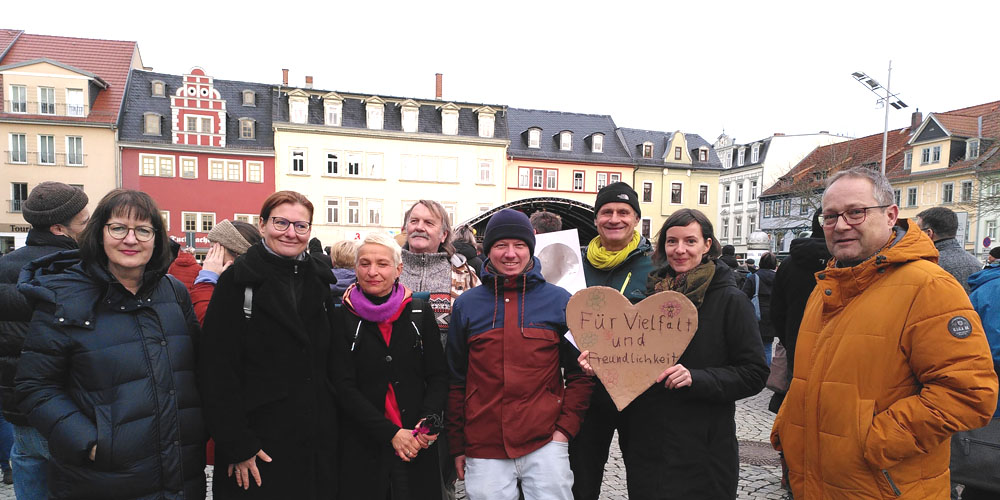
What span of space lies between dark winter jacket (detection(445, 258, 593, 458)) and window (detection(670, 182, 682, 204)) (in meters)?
37.8

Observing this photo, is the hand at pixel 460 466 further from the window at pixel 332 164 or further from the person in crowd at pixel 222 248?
the window at pixel 332 164

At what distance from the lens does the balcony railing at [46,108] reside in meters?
28.4

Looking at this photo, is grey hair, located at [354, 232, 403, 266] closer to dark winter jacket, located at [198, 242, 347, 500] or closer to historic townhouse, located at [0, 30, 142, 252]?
dark winter jacket, located at [198, 242, 347, 500]

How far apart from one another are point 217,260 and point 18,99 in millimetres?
34700

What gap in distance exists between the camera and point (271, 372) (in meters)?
2.58

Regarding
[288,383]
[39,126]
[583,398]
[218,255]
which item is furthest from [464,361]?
[39,126]

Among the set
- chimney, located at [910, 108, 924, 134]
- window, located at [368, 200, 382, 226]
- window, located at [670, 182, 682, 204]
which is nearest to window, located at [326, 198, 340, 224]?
window, located at [368, 200, 382, 226]

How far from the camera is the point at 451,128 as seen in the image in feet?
110

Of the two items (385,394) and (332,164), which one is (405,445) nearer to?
(385,394)

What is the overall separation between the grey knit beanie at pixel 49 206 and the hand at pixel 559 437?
10.4 ft

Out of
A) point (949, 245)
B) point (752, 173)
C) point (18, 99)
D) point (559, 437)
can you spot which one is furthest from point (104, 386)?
point (752, 173)

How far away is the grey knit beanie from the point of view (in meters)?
3.31

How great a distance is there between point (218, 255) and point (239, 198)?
29.8m

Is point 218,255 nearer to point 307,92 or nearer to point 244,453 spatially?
point 244,453
